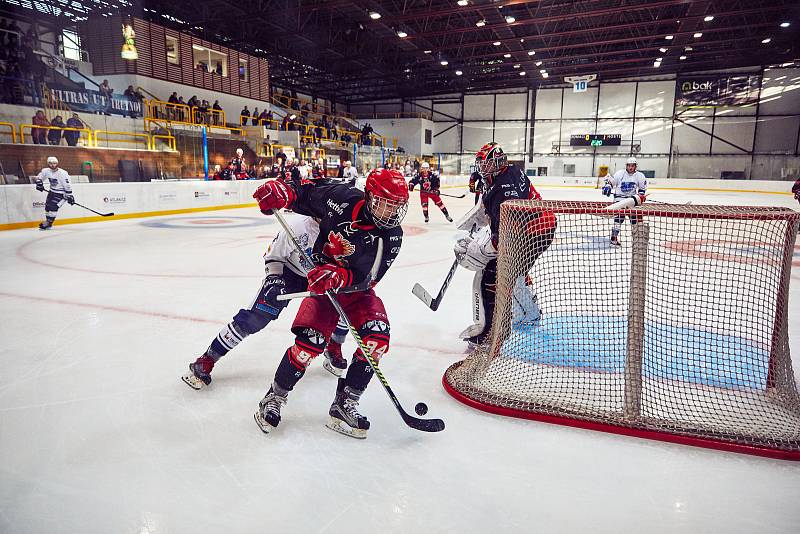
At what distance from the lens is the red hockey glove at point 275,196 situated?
2135mm

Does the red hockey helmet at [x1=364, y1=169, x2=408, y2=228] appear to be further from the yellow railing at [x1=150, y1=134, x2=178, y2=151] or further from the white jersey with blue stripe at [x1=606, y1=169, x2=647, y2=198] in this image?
the yellow railing at [x1=150, y1=134, x2=178, y2=151]

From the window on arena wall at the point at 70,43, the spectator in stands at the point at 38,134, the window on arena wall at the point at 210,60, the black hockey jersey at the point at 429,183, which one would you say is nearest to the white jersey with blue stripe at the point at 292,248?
the black hockey jersey at the point at 429,183

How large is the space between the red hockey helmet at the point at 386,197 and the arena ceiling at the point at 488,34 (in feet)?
51.3

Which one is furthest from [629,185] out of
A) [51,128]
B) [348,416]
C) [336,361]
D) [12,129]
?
[12,129]

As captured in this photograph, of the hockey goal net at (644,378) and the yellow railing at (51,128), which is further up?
the yellow railing at (51,128)

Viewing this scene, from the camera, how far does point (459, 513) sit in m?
1.63

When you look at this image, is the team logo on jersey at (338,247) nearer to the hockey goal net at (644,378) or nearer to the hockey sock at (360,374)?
the hockey sock at (360,374)

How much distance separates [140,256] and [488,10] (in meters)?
15.4

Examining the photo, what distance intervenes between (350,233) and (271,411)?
82 centimetres

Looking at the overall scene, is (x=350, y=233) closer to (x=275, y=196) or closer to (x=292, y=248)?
(x=275, y=196)

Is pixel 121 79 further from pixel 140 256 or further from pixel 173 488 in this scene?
pixel 173 488

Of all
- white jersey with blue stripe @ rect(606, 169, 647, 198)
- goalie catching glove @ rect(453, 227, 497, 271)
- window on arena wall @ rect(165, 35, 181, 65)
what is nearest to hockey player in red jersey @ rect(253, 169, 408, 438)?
goalie catching glove @ rect(453, 227, 497, 271)

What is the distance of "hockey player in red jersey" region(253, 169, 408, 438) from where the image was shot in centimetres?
197

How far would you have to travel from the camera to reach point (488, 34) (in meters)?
20.7
